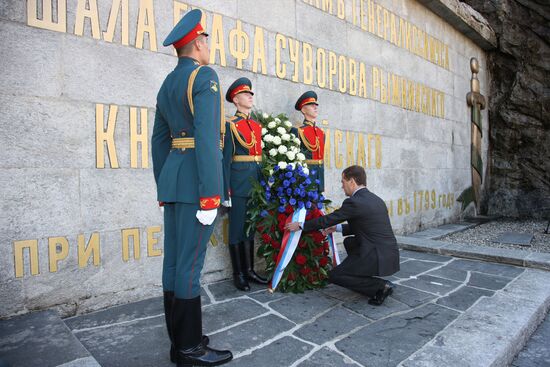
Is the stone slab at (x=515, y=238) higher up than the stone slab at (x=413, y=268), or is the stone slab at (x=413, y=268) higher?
the stone slab at (x=413, y=268)

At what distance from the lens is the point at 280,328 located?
2773mm

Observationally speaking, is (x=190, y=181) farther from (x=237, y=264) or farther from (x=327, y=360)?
(x=237, y=264)

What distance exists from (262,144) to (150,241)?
4.95 ft

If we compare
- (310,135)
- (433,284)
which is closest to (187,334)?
(433,284)

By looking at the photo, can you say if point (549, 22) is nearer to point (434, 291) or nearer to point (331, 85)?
point (331, 85)

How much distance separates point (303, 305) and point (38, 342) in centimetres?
196

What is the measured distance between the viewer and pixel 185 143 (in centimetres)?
223

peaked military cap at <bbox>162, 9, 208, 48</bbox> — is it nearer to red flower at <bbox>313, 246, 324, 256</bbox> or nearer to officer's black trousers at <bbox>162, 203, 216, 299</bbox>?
officer's black trousers at <bbox>162, 203, 216, 299</bbox>

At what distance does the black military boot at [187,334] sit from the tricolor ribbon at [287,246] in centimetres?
143

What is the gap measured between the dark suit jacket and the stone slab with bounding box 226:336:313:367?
1.06 meters

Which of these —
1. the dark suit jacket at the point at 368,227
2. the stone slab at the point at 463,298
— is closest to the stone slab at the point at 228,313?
the dark suit jacket at the point at 368,227

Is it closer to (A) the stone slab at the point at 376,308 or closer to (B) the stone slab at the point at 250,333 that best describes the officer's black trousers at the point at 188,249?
(B) the stone slab at the point at 250,333

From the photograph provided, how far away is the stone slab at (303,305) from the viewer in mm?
3038

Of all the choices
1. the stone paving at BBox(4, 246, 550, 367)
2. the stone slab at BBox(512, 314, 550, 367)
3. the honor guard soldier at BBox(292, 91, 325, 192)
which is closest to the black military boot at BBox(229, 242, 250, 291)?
the stone paving at BBox(4, 246, 550, 367)
